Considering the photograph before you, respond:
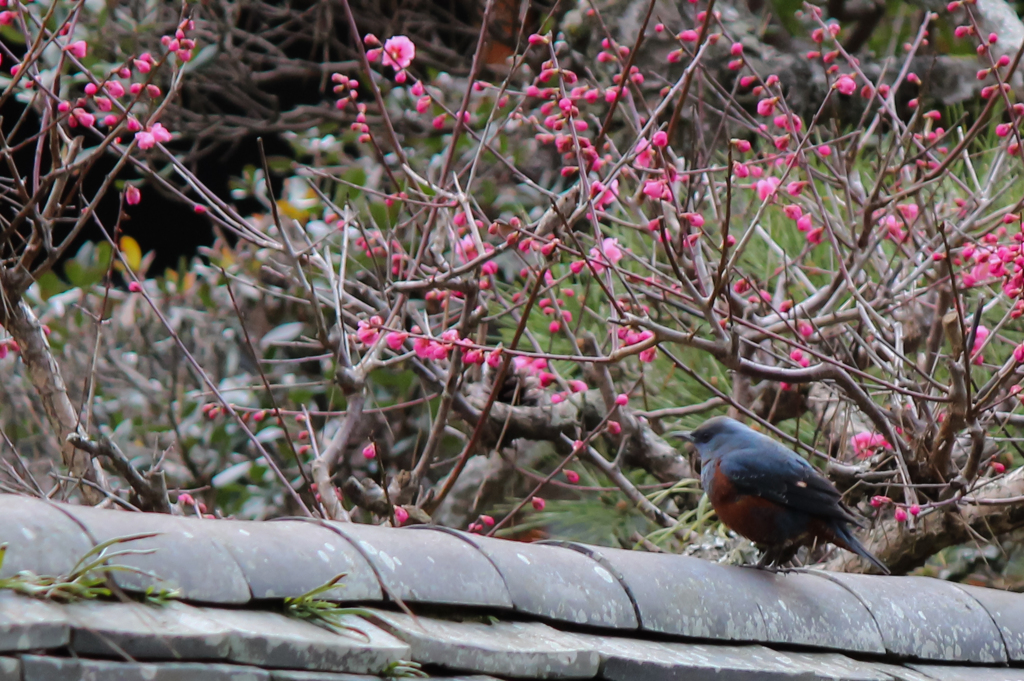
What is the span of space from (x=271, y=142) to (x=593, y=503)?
4450mm

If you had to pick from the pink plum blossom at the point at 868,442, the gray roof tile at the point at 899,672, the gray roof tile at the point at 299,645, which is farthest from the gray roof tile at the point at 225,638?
the pink plum blossom at the point at 868,442

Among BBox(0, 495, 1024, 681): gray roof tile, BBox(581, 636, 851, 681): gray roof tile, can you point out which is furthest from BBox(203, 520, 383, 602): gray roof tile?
BBox(581, 636, 851, 681): gray roof tile

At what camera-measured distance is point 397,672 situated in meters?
1.35

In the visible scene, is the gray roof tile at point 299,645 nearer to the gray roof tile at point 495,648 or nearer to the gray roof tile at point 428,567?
the gray roof tile at point 495,648

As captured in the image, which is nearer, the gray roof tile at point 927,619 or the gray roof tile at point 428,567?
the gray roof tile at point 428,567

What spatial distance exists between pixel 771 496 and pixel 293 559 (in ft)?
4.76

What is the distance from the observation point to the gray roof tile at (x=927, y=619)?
230 centimetres

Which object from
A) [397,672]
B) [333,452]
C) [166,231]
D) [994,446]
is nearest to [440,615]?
[397,672]

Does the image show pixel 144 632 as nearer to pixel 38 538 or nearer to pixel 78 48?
pixel 38 538

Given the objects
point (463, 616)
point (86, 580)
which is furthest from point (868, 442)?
point (86, 580)

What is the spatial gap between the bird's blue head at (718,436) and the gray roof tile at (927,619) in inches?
15.7

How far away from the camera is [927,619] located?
2369mm

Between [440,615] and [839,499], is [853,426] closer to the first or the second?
[839,499]

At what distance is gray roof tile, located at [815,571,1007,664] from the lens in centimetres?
230
